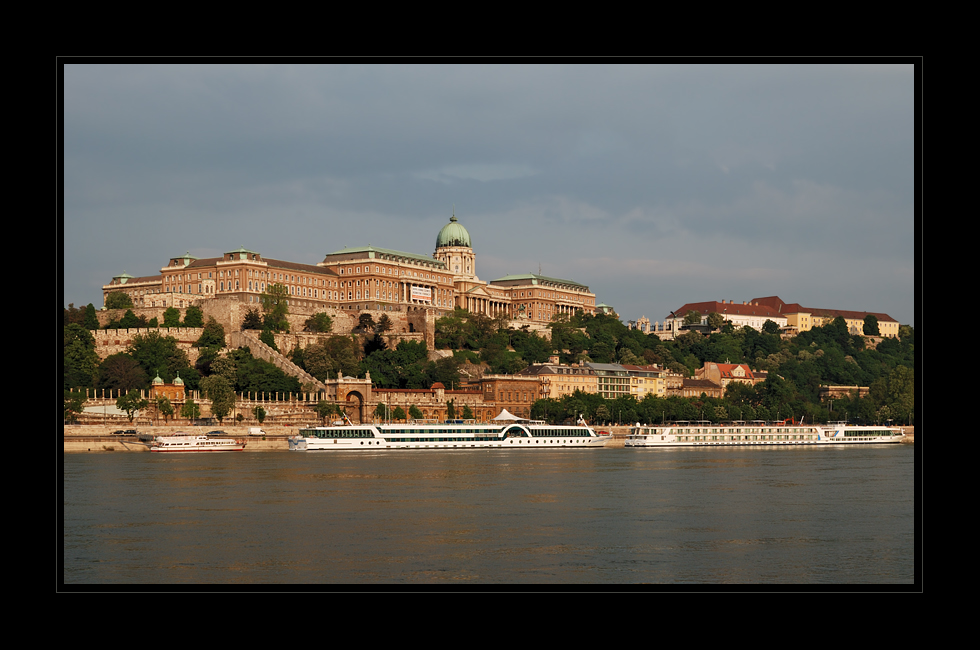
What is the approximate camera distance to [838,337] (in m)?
116

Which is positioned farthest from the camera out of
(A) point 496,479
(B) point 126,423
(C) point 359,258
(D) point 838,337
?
(D) point 838,337

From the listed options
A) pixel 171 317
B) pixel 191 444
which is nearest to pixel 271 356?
pixel 171 317

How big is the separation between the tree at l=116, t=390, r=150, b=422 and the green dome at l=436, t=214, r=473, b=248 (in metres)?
49.9

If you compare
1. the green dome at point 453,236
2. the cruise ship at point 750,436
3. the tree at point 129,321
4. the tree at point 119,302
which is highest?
the green dome at point 453,236

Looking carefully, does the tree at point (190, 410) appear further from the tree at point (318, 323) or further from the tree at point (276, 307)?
the tree at point (318, 323)

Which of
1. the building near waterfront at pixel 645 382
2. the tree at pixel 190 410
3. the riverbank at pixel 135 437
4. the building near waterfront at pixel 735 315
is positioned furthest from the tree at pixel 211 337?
the building near waterfront at pixel 735 315

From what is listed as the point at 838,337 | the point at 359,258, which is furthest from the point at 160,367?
the point at 838,337

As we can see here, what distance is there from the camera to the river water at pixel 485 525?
18812 millimetres

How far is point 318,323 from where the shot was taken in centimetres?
8019

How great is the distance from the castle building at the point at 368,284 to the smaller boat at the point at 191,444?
2039cm

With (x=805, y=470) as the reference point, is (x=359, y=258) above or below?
above

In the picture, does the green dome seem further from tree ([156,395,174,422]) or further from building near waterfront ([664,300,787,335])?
tree ([156,395,174,422])
